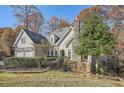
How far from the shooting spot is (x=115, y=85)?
27.2 ft

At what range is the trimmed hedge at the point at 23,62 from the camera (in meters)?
8.74

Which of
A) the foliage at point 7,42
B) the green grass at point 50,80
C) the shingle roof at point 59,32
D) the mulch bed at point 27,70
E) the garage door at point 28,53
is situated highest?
the shingle roof at point 59,32

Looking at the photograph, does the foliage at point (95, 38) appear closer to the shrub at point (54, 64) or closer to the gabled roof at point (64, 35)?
the gabled roof at point (64, 35)

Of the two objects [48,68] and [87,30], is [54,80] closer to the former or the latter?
[48,68]

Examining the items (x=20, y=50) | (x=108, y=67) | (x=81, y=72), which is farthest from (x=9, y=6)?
(x=108, y=67)

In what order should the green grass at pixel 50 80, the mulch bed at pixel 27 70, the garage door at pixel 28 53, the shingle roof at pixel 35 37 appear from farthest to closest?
the shingle roof at pixel 35 37 < the garage door at pixel 28 53 < the mulch bed at pixel 27 70 < the green grass at pixel 50 80

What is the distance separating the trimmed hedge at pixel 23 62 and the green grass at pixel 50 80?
287 mm

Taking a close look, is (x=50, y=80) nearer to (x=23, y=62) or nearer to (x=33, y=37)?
(x=23, y=62)

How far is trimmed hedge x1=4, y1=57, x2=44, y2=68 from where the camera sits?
8.74 m

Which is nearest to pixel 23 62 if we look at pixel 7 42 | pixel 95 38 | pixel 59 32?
pixel 7 42

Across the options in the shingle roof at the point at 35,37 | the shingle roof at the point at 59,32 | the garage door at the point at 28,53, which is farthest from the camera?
the shingle roof at the point at 59,32

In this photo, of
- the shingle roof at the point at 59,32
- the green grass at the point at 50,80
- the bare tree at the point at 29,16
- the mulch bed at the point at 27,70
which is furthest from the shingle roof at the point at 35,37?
the green grass at the point at 50,80

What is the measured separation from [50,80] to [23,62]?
35.5 inches
